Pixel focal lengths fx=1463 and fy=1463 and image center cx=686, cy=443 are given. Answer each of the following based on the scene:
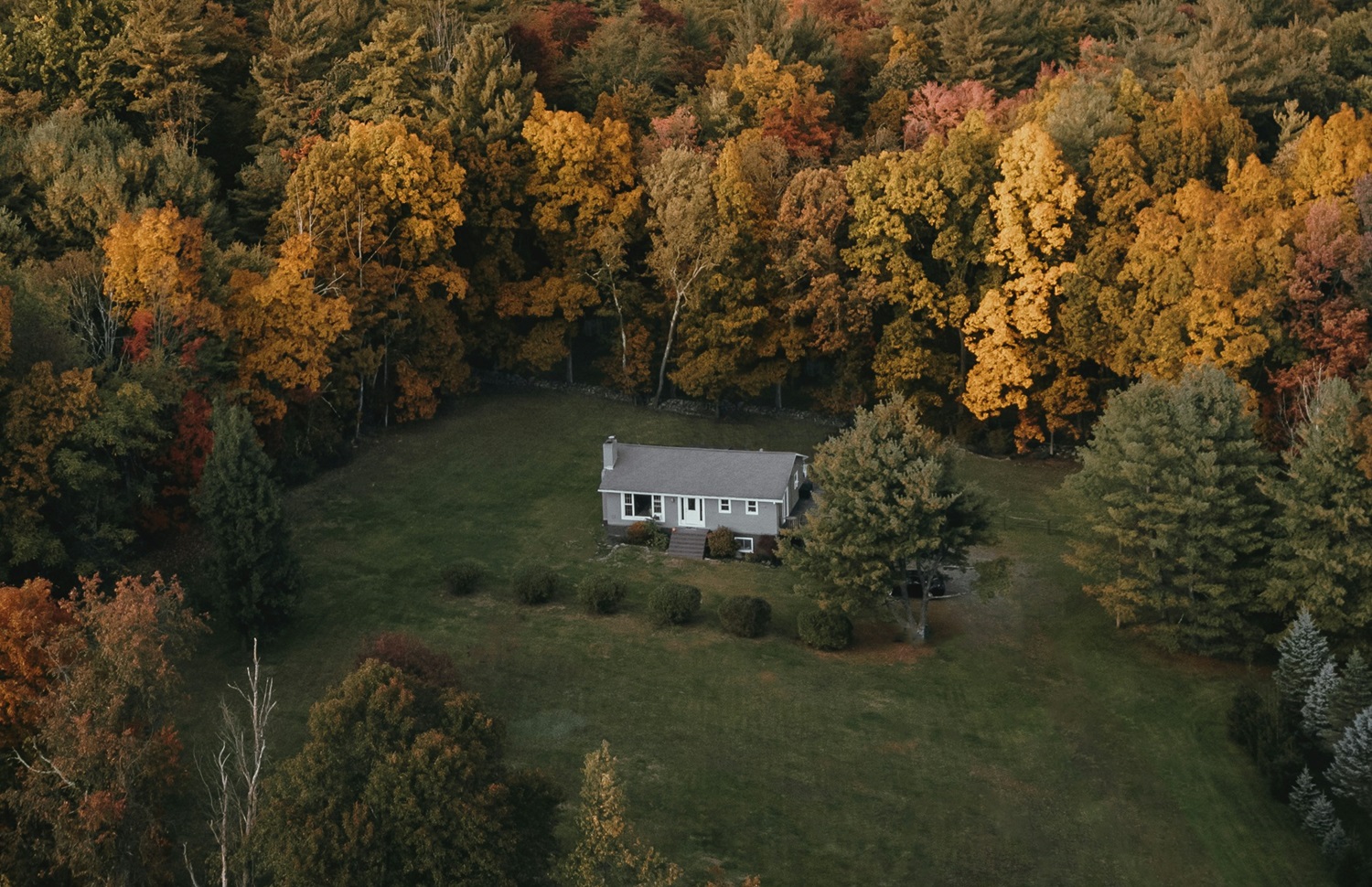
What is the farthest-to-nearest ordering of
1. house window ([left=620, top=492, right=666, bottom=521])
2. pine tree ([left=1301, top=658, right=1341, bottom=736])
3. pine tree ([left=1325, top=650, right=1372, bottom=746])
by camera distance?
house window ([left=620, top=492, right=666, bottom=521]) → pine tree ([left=1301, top=658, right=1341, bottom=736]) → pine tree ([left=1325, top=650, right=1372, bottom=746])

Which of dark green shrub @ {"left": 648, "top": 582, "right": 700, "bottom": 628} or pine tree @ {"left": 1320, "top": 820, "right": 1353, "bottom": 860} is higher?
dark green shrub @ {"left": 648, "top": 582, "right": 700, "bottom": 628}

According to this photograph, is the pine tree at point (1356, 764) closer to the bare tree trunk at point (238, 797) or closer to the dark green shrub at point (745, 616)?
the dark green shrub at point (745, 616)

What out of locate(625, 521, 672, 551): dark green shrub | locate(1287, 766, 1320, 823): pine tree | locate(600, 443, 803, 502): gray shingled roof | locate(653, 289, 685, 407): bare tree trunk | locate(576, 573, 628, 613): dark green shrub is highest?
locate(653, 289, 685, 407): bare tree trunk

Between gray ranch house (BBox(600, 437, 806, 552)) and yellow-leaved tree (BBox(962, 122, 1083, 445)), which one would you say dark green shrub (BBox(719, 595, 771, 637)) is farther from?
yellow-leaved tree (BBox(962, 122, 1083, 445))

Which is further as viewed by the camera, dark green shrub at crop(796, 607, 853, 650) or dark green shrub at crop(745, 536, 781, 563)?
dark green shrub at crop(745, 536, 781, 563)

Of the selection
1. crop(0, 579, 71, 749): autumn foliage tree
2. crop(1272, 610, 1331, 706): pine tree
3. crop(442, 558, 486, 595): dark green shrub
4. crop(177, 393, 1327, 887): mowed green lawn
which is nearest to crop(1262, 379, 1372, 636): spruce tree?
crop(1272, 610, 1331, 706): pine tree

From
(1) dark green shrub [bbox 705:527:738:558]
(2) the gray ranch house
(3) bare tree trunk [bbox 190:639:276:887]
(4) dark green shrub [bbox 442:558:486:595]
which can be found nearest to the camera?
(3) bare tree trunk [bbox 190:639:276:887]
